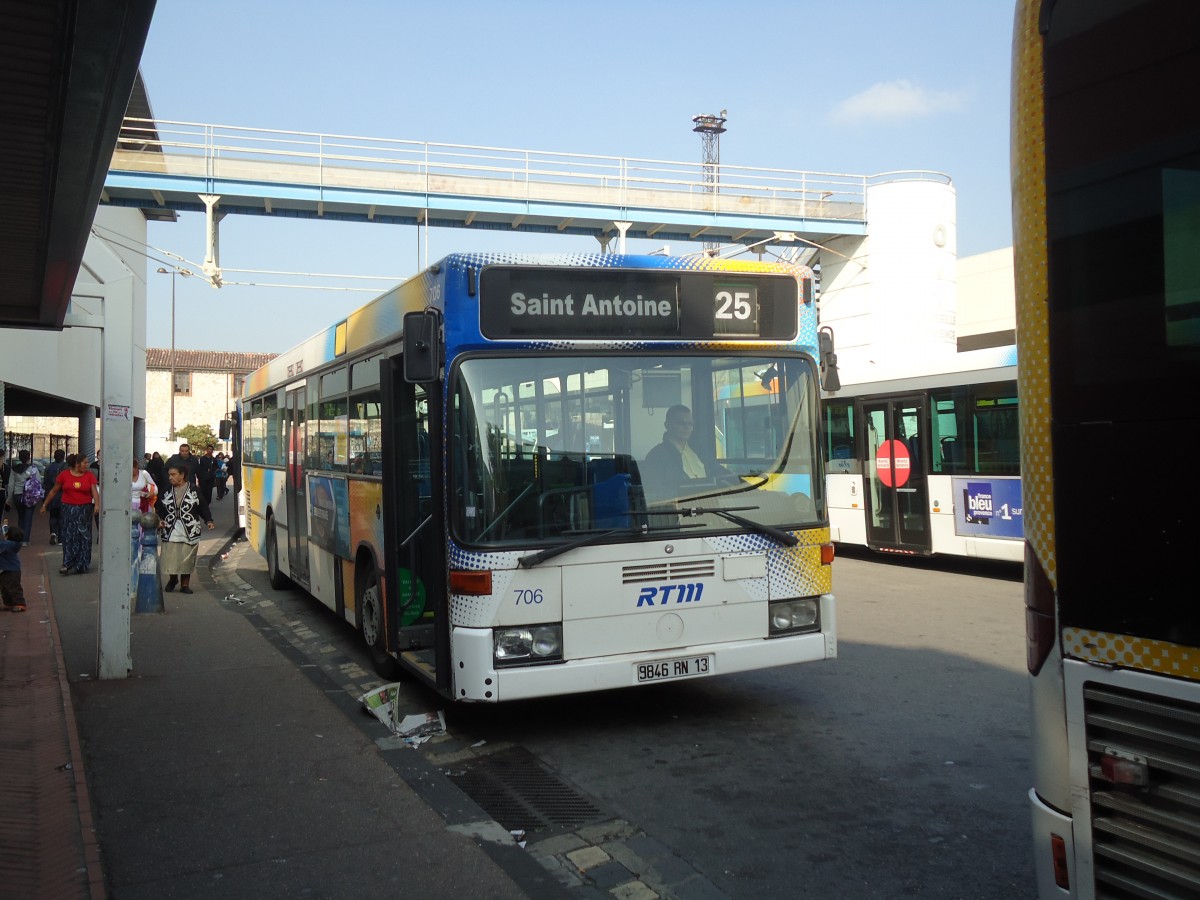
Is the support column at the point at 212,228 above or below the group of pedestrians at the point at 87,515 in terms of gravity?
above

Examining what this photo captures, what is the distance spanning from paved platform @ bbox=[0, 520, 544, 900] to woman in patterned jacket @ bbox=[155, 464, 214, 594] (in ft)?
14.1

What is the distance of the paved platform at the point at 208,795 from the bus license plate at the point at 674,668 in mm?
1404

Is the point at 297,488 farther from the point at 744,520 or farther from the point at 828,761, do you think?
the point at 828,761

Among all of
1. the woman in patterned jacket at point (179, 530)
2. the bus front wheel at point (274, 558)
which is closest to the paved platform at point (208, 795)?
the woman in patterned jacket at point (179, 530)

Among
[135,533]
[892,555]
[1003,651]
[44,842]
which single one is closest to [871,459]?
[892,555]

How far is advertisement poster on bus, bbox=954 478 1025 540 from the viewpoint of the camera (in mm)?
13828

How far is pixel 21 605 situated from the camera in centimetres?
1222

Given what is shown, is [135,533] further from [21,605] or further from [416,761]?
[416,761]

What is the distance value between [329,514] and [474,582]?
14.5ft

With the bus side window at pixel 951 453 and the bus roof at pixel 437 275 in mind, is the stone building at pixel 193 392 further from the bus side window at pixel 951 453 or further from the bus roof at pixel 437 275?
the bus roof at pixel 437 275

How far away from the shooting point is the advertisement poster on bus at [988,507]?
13828 mm

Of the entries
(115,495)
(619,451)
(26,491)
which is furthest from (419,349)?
(26,491)

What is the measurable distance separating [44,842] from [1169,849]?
4823 millimetres

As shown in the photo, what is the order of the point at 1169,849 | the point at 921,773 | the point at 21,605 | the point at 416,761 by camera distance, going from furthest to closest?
the point at 21,605 → the point at 416,761 → the point at 921,773 → the point at 1169,849
